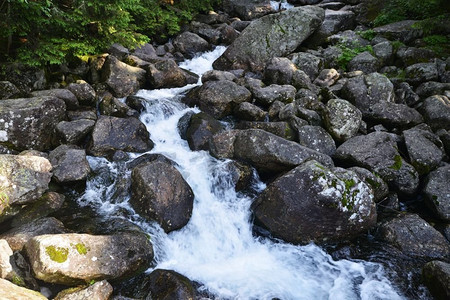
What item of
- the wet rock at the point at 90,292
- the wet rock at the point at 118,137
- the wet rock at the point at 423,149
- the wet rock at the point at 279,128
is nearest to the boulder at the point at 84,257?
the wet rock at the point at 90,292

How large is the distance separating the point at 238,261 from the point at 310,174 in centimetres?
247

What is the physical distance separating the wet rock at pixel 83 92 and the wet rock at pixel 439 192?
32.6ft

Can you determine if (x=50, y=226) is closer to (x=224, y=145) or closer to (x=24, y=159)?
(x=24, y=159)

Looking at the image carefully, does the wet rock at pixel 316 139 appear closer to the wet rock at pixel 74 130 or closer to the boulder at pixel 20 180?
the wet rock at pixel 74 130

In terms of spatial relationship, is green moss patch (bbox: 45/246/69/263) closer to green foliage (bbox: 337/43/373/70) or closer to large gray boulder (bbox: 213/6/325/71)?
large gray boulder (bbox: 213/6/325/71)

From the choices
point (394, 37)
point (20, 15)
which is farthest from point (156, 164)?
point (394, 37)

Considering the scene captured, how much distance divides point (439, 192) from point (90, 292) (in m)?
7.86

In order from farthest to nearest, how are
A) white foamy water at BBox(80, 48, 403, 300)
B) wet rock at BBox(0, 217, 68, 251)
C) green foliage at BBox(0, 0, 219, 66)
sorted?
1. green foliage at BBox(0, 0, 219, 66)
2. white foamy water at BBox(80, 48, 403, 300)
3. wet rock at BBox(0, 217, 68, 251)

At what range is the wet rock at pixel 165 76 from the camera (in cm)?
1163

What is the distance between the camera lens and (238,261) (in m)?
6.64

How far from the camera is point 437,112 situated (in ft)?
31.8

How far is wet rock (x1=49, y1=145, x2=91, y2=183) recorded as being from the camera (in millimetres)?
7316

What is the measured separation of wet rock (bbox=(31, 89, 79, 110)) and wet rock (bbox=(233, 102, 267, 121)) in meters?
5.15

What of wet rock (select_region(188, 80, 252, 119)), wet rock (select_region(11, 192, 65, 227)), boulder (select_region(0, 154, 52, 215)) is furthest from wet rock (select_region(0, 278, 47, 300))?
wet rock (select_region(188, 80, 252, 119))
